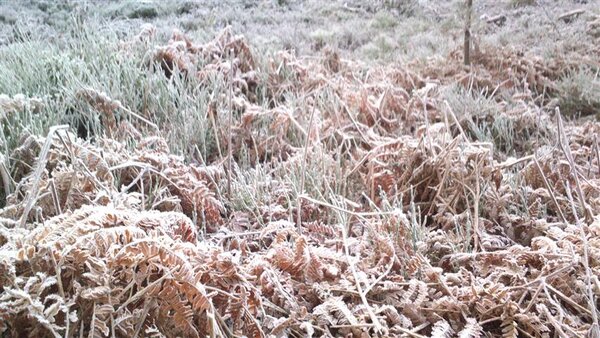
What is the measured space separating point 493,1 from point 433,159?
3644 millimetres

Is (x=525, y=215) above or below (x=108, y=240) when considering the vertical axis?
below

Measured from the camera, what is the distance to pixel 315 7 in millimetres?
4840

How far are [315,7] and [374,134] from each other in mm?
3255

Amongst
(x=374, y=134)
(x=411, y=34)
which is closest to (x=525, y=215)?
(x=374, y=134)

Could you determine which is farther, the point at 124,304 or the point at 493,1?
the point at 493,1

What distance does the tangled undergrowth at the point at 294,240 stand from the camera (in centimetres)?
73

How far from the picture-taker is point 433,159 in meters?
1.44

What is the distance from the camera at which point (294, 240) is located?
110 cm

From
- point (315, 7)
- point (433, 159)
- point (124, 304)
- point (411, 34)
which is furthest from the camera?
point (315, 7)

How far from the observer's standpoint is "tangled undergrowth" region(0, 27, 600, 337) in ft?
2.40

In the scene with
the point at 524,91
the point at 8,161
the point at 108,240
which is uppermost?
the point at 108,240

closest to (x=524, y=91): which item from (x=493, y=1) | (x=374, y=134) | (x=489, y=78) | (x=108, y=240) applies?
(x=489, y=78)

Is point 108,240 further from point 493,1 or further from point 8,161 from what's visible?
point 493,1

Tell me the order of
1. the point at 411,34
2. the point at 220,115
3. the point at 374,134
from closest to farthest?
the point at 374,134, the point at 220,115, the point at 411,34
